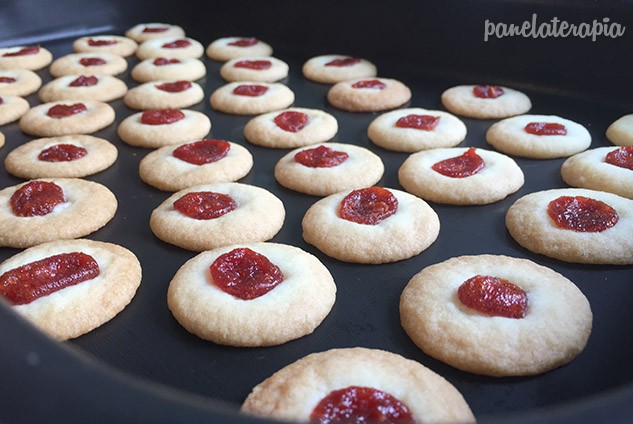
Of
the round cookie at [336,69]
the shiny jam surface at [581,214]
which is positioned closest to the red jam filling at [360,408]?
the shiny jam surface at [581,214]

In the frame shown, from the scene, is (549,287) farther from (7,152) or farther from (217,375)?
(7,152)

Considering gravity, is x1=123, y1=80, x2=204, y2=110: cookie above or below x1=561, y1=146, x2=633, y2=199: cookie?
above

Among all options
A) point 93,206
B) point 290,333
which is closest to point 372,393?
point 290,333

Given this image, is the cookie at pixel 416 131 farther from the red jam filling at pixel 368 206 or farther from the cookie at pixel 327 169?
the red jam filling at pixel 368 206

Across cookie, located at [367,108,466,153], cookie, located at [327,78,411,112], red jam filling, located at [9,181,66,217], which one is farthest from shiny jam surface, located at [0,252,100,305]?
cookie, located at [327,78,411,112]

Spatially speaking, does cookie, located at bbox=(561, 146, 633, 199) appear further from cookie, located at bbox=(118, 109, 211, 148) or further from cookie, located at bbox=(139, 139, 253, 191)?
cookie, located at bbox=(118, 109, 211, 148)

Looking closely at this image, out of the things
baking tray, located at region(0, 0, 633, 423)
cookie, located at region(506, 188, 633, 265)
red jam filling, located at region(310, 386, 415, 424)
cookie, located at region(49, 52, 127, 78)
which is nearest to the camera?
baking tray, located at region(0, 0, 633, 423)
